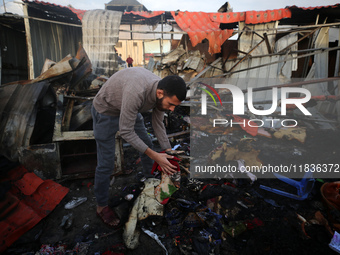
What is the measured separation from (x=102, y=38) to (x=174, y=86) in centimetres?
653

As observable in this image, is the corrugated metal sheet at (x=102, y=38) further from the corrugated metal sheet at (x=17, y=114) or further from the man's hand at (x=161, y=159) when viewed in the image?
the man's hand at (x=161, y=159)

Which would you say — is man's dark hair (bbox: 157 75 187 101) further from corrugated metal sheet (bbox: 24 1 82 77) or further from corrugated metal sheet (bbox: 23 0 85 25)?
corrugated metal sheet (bbox: 23 0 85 25)

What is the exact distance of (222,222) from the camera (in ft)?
7.39

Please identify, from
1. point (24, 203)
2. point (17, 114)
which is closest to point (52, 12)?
point (17, 114)

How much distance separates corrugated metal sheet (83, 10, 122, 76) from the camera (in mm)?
6902

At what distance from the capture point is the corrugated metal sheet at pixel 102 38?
6.90 m

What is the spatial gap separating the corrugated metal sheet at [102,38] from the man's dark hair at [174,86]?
6.07 m

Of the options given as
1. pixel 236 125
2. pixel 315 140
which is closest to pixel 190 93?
pixel 236 125

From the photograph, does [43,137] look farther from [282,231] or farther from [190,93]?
[190,93]

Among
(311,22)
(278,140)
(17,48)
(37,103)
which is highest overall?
(311,22)

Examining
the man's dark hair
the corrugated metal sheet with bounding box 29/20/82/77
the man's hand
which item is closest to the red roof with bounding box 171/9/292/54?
the corrugated metal sheet with bounding box 29/20/82/77

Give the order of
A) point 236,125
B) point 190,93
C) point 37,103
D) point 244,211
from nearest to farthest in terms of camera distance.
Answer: point 244,211, point 37,103, point 236,125, point 190,93

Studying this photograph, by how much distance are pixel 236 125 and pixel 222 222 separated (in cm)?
300

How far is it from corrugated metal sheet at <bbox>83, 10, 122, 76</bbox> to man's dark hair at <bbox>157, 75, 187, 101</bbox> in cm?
607
